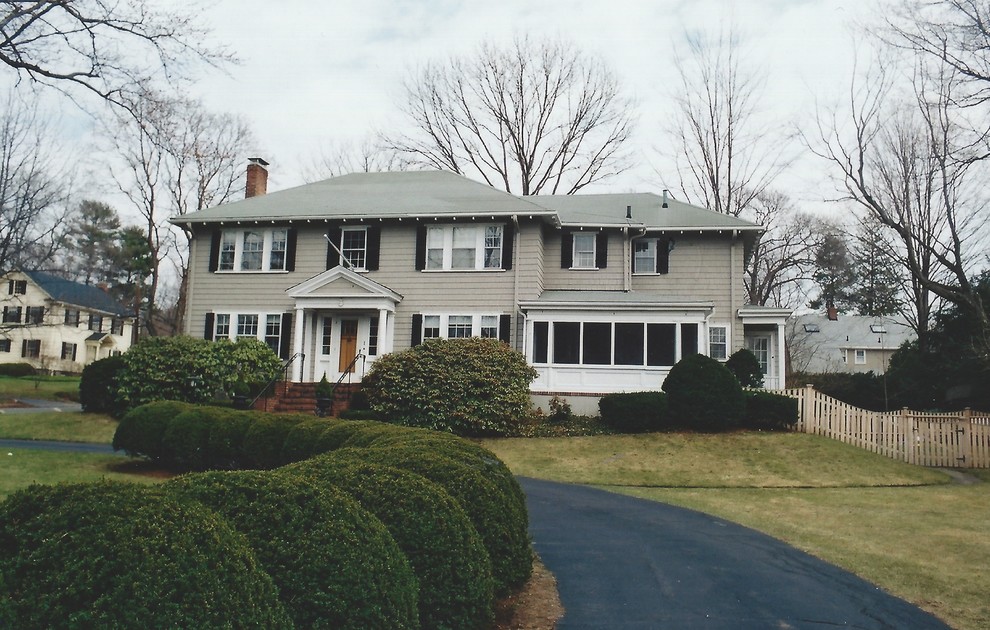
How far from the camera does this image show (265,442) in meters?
12.9

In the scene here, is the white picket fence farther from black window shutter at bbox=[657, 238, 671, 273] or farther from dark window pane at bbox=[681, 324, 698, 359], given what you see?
black window shutter at bbox=[657, 238, 671, 273]

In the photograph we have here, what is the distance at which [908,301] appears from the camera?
3597cm

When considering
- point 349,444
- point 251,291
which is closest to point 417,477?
point 349,444

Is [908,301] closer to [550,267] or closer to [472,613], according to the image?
[550,267]

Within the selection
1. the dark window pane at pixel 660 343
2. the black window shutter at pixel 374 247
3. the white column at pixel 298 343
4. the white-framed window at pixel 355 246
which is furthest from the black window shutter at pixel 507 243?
the white column at pixel 298 343

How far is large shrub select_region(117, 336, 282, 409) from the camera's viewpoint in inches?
839

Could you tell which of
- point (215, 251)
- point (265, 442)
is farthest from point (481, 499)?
point (215, 251)

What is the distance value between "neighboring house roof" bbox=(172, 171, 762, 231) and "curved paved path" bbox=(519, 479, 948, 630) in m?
→ 14.0

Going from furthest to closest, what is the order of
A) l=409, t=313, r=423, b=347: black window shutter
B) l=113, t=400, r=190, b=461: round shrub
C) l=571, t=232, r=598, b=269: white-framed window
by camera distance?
l=571, t=232, r=598, b=269: white-framed window, l=409, t=313, r=423, b=347: black window shutter, l=113, t=400, r=190, b=461: round shrub

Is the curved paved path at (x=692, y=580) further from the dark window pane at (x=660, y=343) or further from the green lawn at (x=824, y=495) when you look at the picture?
the dark window pane at (x=660, y=343)

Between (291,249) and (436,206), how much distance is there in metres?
5.10

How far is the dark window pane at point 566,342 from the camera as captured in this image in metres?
22.9

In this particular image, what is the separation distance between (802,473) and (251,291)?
17613 mm

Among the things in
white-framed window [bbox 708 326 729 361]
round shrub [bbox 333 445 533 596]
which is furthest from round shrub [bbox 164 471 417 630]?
white-framed window [bbox 708 326 729 361]
